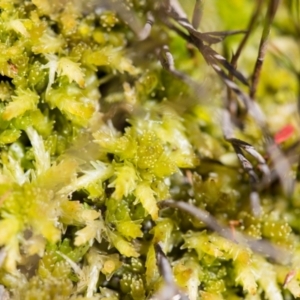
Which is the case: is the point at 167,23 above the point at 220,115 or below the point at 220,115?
above

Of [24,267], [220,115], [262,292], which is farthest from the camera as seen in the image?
[220,115]

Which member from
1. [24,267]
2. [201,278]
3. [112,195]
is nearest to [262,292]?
[201,278]

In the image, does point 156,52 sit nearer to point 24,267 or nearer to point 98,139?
point 98,139

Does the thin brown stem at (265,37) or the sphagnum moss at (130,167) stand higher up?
the thin brown stem at (265,37)

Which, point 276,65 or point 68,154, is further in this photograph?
point 276,65

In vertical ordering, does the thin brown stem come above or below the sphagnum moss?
above

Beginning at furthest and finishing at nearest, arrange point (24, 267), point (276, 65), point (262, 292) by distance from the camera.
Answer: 1. point (276, 65)
2. point (262, 292)
3. point (24, 267)

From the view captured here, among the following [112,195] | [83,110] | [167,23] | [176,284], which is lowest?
[176,284]

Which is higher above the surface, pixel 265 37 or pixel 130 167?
pixel 265 37
